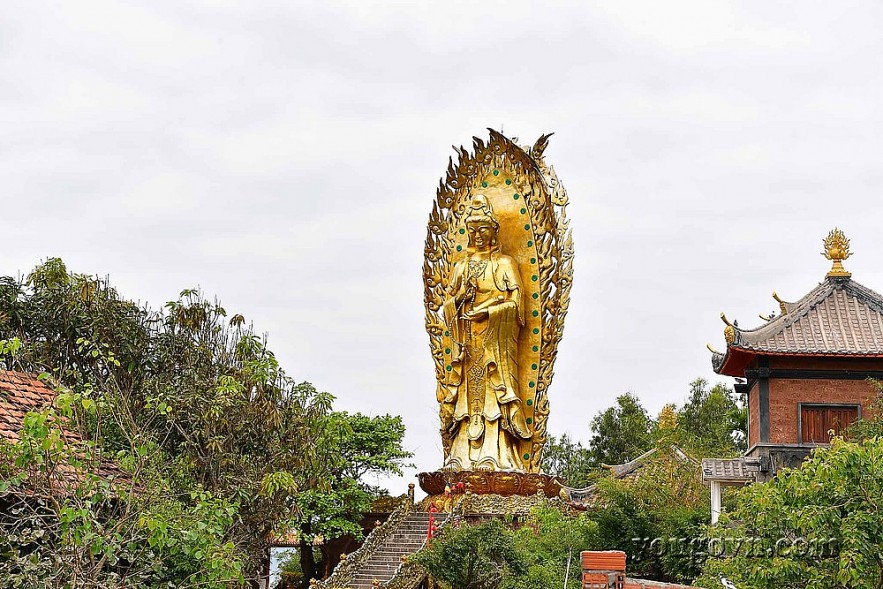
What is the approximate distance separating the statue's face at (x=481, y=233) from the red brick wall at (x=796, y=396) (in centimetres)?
579

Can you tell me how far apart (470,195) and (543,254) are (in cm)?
183

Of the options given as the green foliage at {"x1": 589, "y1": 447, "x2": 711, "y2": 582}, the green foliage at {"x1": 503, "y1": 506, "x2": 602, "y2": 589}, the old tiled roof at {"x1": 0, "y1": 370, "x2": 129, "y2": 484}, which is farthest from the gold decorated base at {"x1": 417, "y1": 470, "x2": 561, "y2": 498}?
the old tiled roof at {"x1": 0, "y1": 370, "x2": 129, "y2": 484}

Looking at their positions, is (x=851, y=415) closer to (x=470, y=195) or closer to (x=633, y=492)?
(x=633, y=492)

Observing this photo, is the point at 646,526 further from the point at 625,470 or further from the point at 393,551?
the point at 625,470

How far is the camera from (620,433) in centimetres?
4031

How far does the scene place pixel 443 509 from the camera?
20828mm

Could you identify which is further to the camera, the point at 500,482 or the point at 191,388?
the point at 500,482

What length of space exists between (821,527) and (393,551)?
924 centimetres

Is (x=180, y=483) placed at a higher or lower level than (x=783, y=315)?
lower

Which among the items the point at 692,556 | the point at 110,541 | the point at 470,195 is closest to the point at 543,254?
the point at 470,195

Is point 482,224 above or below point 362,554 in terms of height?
above

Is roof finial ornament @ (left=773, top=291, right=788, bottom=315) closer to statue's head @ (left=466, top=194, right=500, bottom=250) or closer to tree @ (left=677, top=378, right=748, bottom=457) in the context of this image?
statue's head @ (left=466, top=194, right=500, bottom=250)

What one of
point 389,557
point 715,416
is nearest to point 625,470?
point 715,416

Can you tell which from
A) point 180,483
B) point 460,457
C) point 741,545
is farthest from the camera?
point 460,457
